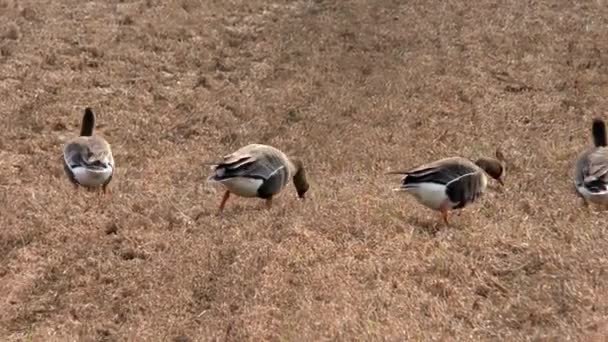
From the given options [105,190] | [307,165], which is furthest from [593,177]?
[105,190]

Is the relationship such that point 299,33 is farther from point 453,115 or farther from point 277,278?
point 277,278

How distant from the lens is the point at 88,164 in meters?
12.5

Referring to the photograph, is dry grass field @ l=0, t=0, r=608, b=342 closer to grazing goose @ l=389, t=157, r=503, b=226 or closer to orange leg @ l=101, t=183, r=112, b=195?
grazing goose @ l=389, t=157, r=503, b=226

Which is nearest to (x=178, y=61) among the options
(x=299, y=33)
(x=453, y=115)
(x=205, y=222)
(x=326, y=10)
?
(x=299, y=33)

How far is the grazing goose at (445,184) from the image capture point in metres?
10.4

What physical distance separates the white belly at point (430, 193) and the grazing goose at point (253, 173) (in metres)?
2.18

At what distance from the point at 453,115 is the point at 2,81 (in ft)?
34.7

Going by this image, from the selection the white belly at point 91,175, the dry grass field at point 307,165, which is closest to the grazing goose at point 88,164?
the white belly at point 91,175

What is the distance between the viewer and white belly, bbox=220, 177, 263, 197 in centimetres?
1136

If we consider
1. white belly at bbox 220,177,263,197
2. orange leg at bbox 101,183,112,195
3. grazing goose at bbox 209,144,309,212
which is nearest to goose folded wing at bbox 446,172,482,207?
grazing goose at bbox 209,144,309,212

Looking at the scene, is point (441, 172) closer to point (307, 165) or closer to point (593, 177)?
point (593, 177)

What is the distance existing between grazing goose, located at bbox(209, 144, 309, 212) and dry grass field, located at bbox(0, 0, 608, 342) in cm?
35

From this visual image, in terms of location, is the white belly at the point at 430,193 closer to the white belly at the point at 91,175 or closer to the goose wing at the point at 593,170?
the goose wing at the point at 593,170

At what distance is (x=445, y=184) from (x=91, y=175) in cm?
550
